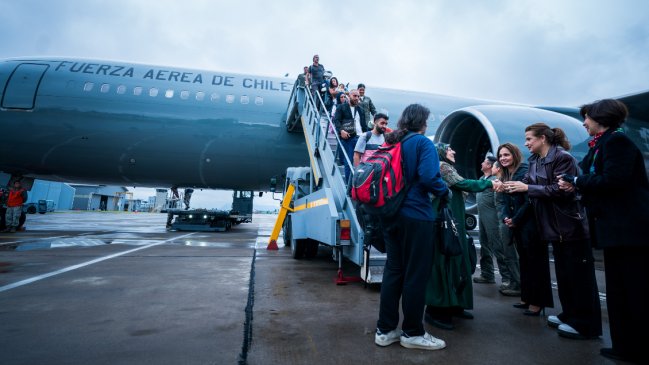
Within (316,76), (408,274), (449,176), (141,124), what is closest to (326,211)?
(449,176)

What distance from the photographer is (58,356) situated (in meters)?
1.70

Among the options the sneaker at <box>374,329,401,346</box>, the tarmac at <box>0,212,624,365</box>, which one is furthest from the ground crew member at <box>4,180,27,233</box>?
the sneaker at <box>374,329,401,346</box>

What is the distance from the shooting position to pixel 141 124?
829cm

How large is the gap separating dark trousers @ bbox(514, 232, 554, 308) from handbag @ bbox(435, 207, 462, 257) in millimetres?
949

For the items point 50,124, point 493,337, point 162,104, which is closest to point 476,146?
point 493,337

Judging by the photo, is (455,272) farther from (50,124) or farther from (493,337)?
(50,124)

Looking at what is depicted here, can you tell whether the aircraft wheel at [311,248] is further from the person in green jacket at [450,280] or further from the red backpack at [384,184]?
the red backpack at [384,184]

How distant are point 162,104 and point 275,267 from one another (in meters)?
5.99

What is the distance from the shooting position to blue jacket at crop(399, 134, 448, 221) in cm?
196

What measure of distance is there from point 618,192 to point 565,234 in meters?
0.49

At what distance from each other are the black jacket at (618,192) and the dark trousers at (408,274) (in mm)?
939

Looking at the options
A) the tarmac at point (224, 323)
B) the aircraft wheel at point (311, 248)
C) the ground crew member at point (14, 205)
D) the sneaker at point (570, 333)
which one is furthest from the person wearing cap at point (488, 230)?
the ground crew member at point (14, 205)

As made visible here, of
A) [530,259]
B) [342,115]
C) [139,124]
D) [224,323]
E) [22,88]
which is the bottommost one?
[224,323]

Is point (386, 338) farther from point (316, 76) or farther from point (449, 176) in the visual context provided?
point (316, 76)
